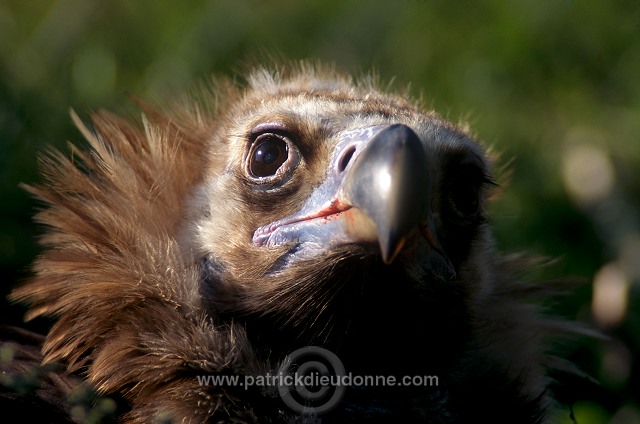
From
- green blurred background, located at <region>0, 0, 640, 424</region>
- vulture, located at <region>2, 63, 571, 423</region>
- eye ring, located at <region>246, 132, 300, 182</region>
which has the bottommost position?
vulture, located at <region>2, 63, 571, 423</region>

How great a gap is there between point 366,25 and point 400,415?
11.5 ft

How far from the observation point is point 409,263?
306cm

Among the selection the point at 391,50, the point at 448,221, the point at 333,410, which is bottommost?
the point at 333,410

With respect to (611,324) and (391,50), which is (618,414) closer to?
(611,324)

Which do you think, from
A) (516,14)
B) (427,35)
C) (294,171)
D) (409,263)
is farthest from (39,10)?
(409,263)

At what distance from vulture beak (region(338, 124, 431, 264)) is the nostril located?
0.15 m

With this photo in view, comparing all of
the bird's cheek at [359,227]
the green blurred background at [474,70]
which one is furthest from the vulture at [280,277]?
the green blurred background at [474,70]

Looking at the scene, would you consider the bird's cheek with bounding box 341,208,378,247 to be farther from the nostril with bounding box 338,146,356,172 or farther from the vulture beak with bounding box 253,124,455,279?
the nostril with bounding box 338,146,356,172

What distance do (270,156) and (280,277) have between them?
1.45ft

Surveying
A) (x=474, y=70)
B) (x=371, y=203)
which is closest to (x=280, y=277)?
(x=371, y=203)

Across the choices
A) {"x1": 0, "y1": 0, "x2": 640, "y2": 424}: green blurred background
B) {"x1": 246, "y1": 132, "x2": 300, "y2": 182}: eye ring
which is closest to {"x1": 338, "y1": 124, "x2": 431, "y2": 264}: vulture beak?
{"x1": 246, "y1": 132, "x2": 300, "y2": 182}: eye ring

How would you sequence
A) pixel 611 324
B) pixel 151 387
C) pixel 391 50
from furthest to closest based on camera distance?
pixel 391 50 → pixel 611 324 → pixel 151 387

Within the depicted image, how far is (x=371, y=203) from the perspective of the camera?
2.83 m

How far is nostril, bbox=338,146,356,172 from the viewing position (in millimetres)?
3105
